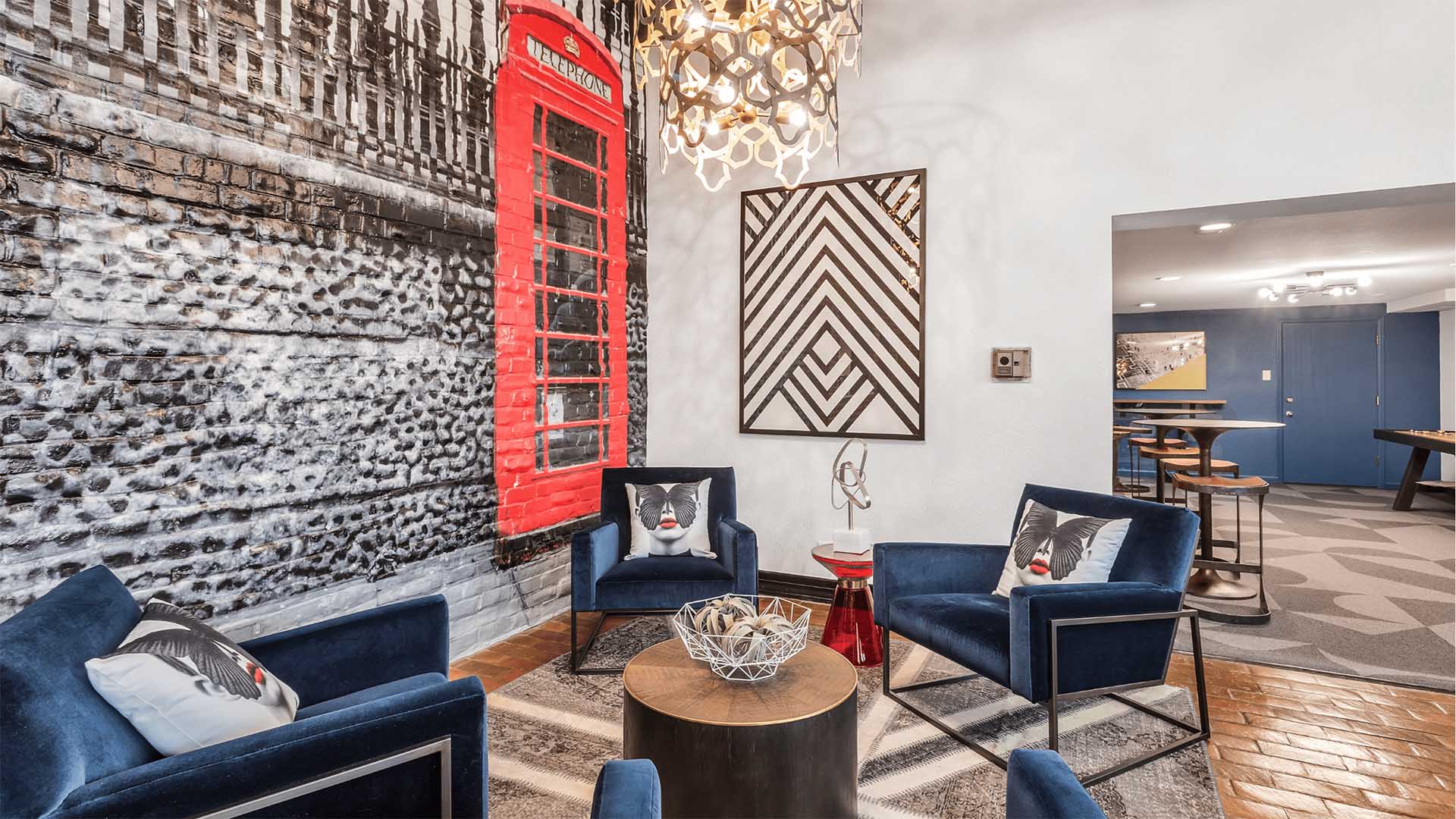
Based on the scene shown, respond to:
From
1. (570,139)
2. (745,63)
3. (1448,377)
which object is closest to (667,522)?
(745,63)

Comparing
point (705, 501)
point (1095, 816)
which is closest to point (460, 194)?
point (705, 501)

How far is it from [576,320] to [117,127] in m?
2.08

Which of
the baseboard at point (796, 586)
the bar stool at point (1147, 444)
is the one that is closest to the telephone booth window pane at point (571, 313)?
the baseboard at point (796, 586)

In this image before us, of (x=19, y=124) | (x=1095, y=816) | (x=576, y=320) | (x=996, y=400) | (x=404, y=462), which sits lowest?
(x=1095, y=816)

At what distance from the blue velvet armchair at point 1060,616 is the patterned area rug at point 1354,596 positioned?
1176 mm

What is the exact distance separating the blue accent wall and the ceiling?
377 millimetres

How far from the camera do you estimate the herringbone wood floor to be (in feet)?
6.79

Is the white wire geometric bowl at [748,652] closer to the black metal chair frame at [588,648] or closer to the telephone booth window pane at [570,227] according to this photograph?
the black metal chair frame at [588,648]

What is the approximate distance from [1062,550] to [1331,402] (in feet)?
30.1

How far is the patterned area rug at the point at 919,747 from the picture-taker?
2.04 meters

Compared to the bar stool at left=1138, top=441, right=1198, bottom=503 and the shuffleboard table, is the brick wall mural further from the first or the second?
the shuffleboard table

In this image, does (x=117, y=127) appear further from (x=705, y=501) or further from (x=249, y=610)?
(x=705, y=501)

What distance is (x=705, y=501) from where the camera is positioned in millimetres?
3486

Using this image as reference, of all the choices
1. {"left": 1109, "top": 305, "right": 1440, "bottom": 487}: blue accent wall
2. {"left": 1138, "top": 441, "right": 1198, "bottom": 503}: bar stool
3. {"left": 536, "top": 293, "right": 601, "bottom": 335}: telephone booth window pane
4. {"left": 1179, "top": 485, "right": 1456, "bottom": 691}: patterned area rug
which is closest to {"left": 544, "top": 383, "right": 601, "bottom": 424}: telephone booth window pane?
{"left": 536, "top": 293, "right": 601, "bottom": 335}: telephone booth window pane
